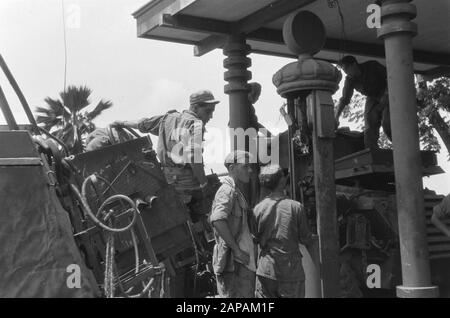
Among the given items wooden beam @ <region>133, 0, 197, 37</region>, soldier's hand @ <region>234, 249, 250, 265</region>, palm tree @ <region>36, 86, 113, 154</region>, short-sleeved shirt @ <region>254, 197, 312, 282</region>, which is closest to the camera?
soldier's hand @ <region>234, 249, 250, 265</region>

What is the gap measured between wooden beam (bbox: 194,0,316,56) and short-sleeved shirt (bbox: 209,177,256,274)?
3.62 meters

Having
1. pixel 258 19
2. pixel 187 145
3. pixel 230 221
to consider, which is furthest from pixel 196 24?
pixel 230 221

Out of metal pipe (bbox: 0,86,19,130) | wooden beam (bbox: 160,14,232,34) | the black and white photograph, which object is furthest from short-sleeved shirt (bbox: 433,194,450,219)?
metal pipe (bbox: 0,86,19,130)

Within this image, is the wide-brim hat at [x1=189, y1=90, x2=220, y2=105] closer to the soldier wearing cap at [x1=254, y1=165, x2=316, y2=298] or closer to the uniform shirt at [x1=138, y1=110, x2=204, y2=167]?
the uniform shirt at [x1=138, y1=110, x2=204, y2=167]

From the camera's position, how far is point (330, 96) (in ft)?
21.9

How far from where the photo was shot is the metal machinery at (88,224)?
2.76m

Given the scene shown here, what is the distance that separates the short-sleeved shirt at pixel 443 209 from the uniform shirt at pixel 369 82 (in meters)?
2.79

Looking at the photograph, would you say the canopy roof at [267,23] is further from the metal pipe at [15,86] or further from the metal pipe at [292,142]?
the metal pipe at [15,86]

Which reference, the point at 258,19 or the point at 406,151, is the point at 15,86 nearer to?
the point at 406,151

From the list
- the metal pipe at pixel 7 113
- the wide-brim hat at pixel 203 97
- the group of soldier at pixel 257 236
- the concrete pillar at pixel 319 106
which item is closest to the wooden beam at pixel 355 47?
the concrete pillar at pixel 319 106

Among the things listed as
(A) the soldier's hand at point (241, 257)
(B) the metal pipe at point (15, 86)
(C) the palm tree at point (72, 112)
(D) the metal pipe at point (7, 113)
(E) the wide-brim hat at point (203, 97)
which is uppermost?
(C) the palm tree at point (72, 112)

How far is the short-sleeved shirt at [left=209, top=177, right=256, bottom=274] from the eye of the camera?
197 inches

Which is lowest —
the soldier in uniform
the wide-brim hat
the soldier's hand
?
the soldier's hand
